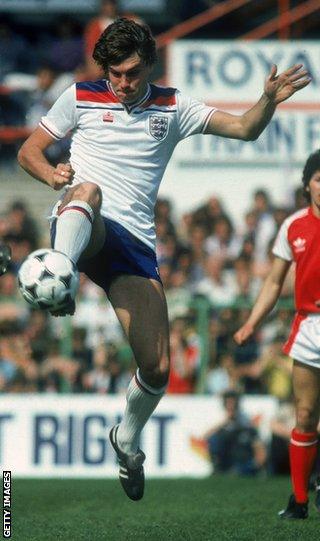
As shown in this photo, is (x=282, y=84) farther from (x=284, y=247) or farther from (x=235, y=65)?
(x=235, y=65)

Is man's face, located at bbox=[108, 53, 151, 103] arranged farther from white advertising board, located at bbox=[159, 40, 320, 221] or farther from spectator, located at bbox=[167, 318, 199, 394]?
white advertising board, located at bbox=[159, 40, 320, 221]

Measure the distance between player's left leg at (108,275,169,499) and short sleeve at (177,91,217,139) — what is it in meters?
0.98

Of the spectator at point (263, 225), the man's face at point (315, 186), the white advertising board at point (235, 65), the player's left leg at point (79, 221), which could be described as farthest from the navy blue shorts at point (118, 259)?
the white advertising board at point (235, 65)

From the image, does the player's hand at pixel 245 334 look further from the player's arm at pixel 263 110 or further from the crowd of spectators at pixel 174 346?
the crowd of spectators at pixel 174 346

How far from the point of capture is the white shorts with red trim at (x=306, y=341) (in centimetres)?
925

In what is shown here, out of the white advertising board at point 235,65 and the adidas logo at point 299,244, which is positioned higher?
the adidas logo at point 299,244

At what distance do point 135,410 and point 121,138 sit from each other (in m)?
1.70

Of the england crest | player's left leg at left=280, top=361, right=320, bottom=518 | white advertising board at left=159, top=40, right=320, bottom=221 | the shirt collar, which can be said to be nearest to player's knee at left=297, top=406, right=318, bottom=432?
player's left leg at left=280, top=361, right=320, bottom=518

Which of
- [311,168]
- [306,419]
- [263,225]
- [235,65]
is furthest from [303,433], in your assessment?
[235,65]

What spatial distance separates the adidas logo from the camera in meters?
9.32

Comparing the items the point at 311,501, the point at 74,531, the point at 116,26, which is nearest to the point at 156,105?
the point at 116,26

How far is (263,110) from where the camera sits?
848 cm

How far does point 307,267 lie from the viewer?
9328 millimetres

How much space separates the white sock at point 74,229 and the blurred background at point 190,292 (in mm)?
7044
